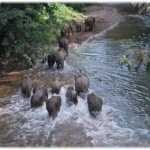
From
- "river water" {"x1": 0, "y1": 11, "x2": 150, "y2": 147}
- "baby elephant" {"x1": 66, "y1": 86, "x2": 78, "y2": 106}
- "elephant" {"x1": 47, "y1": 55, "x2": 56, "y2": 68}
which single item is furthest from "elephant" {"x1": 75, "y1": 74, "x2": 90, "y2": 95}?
"elephant" {"x1": 47, "y1": 55, "x2": 56, "y2": 68}

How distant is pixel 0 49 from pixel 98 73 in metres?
3.74

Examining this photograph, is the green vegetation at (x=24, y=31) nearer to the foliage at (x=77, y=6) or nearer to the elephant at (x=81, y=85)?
the elephant at (x=81, y=85)

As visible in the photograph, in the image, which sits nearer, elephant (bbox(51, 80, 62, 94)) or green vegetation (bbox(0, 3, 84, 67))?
elephant (bbox(51, 80, 62, 94))

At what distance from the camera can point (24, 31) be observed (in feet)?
43.1

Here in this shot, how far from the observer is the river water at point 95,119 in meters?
8.52

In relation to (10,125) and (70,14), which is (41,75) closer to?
(10,125)

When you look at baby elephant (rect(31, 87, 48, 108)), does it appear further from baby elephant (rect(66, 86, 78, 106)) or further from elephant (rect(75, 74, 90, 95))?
elephant (rect(75, 74, 90, 95))

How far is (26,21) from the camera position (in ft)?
42.1

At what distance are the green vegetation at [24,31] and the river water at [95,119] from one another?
6.01 ft

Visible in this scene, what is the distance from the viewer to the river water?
27.9 feet

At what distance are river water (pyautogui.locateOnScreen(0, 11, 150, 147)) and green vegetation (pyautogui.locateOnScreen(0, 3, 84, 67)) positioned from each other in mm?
1831

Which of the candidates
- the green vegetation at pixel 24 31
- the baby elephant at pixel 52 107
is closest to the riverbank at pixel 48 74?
the green vegetation at pixel 24 31

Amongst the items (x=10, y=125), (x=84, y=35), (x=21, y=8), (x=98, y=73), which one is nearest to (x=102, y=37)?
(x=84, y=35)

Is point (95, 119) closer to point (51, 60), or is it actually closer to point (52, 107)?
point (52, 107)
